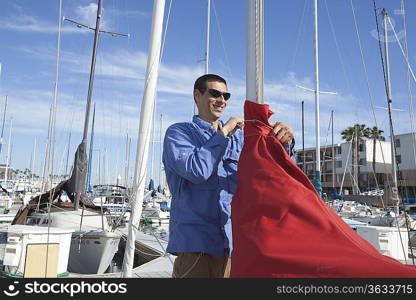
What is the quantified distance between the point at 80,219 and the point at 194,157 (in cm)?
843

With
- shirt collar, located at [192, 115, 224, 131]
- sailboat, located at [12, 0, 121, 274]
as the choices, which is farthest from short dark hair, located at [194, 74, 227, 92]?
sailboat, located at [12, 0, 121, 274]

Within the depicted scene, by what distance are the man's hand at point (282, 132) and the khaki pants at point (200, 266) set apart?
710 millimetres

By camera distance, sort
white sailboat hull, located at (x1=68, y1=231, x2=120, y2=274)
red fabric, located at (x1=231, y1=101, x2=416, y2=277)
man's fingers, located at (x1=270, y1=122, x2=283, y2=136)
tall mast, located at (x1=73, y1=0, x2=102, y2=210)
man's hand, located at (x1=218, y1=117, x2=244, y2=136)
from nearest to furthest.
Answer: red fabric, located at (x1=231, y1=101, x2=416, y2=277) < man's fingers, located at (x1=270, y1=122, x2=283, y2=136) < man's hand, located at (x1=218, y1=117, x2=244, y2=136) < white sailboat hull, located at (x1=68, y1=231, x2=120, y2=274) < tall mast, located at (x1=73, y1=0, x2=102, y2=210)

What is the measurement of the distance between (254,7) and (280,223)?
1.19 metres

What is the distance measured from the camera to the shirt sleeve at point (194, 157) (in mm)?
1786

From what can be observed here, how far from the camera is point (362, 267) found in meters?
1.30

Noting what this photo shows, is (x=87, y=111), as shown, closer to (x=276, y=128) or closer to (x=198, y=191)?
(x=198, y=191)

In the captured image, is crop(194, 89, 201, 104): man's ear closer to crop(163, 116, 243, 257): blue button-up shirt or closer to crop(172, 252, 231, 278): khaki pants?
crop(163, 116, 243, 257): blue button-up shirt

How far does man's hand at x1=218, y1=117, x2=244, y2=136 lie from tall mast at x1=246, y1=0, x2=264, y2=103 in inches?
5.4

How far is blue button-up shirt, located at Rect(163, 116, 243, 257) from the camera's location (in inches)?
71.3

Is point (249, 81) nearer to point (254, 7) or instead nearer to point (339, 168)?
point (254, 7)

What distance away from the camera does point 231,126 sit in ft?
6.25

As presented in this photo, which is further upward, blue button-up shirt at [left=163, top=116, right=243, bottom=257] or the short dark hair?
the short dark hair

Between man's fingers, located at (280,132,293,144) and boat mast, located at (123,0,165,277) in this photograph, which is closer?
man's fingers, located at (280,132,293,144)
